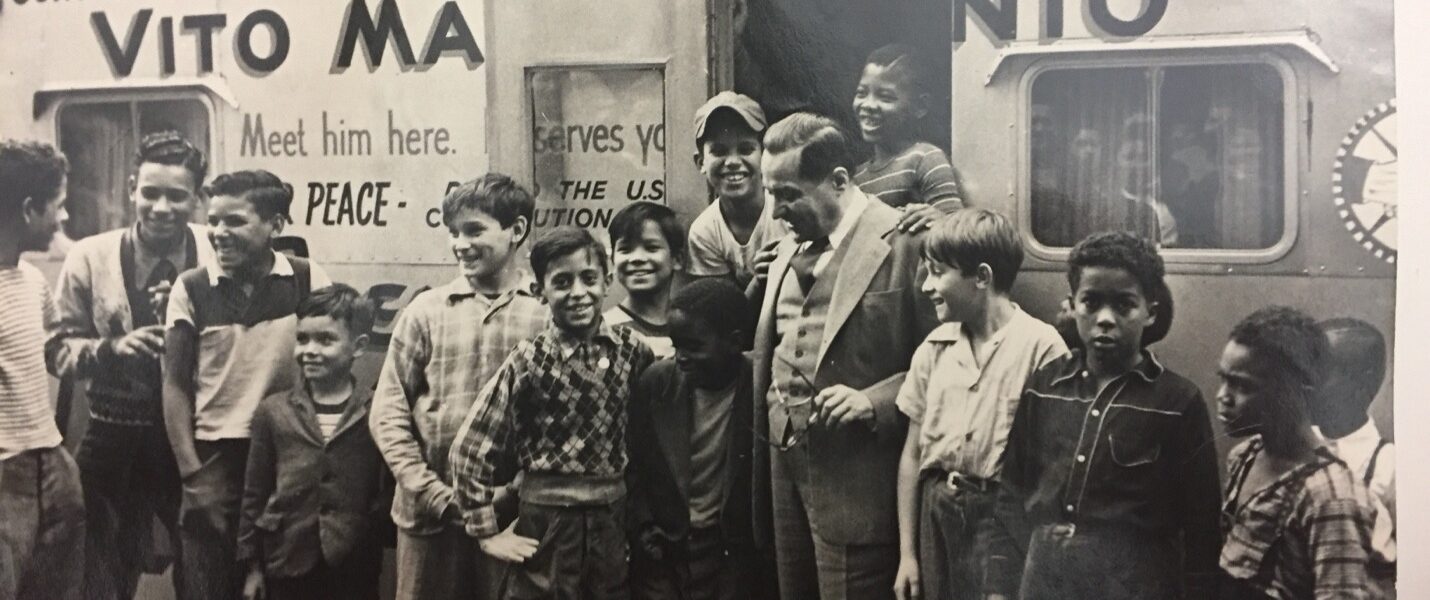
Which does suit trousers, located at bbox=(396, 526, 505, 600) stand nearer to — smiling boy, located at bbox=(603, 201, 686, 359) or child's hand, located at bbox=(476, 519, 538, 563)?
child's hand, located at bbox=(476, 519, 538, 563)

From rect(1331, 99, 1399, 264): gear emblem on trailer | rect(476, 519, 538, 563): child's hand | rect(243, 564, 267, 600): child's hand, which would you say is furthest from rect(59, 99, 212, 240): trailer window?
rect(1331, 99, 1399, 264): gear emblem on trailer

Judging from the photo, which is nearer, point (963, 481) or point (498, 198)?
point (963, 481)

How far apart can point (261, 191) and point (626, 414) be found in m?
1.11

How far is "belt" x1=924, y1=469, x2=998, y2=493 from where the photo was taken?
277 cm

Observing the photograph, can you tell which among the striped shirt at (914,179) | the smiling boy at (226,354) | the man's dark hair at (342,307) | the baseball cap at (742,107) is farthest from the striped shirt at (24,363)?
the striped shirt at (914,179)

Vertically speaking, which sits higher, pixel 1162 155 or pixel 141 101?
pixel 141 101

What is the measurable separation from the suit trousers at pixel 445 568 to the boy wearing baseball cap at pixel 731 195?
0.86 m

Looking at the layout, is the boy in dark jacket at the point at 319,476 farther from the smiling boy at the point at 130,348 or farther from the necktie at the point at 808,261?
the necktie at the point at 808,261

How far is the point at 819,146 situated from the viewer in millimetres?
2842

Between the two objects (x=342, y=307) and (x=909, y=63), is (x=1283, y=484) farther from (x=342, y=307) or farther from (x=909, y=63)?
(x=342, y=307)

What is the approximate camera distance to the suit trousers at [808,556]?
283 centimetres

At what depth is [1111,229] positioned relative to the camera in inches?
107

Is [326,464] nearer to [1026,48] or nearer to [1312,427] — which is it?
[1026,48]

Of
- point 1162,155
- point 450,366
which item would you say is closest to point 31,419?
point 450,366
